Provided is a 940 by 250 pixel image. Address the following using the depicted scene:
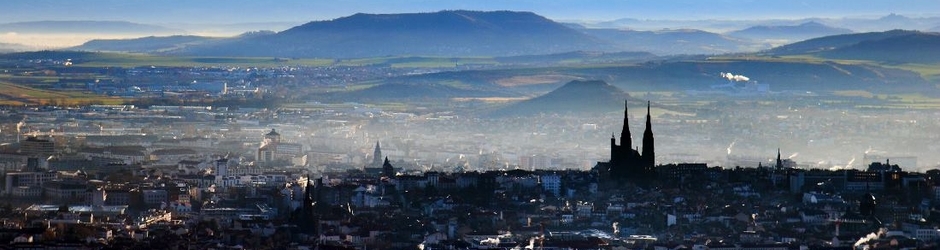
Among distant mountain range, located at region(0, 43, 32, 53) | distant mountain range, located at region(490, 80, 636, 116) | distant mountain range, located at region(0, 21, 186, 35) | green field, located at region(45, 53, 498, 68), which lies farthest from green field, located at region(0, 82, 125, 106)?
distant mountain range, located at region(0, 21, 186, 35)

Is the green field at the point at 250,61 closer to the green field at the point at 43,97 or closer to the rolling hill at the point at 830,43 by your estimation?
the rolling hill at the point at 830,43

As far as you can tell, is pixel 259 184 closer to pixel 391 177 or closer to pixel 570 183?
pixel 391 177

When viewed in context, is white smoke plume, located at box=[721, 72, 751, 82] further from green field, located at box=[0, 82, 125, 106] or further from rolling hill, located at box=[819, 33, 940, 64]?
green field, located at box=[0, 82, 125, 106]

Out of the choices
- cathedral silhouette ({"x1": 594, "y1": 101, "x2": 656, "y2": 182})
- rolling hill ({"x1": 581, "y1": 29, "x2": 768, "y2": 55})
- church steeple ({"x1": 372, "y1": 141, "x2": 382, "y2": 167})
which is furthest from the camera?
rolling hill ({"x1": 581, "y1": 29, "x2": 768, "y2": 55})

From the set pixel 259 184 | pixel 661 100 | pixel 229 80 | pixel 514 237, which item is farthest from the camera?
pixel 229 80

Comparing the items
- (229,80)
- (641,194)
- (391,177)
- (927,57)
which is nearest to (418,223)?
(641,194)

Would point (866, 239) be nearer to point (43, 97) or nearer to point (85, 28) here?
point (43, 97)
